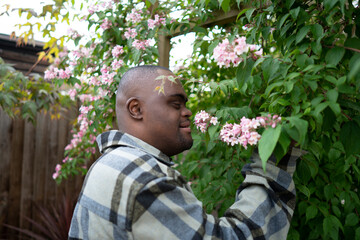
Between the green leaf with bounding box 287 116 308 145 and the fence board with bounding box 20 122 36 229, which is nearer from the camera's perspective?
the green leaf with bounding box 287 116 308 145

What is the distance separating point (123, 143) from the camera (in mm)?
1105

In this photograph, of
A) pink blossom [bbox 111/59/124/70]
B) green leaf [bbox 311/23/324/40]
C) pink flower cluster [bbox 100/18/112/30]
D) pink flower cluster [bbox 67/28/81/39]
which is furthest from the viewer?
pink flower cluster [bbox 67/28/81/39]

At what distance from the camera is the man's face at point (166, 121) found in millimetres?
1164

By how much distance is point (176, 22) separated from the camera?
6.69 ft

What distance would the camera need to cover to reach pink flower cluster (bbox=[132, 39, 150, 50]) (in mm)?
2020

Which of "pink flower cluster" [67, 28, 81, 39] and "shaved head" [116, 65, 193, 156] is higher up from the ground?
"pink flower cluster" [67, 28, 81, 39]

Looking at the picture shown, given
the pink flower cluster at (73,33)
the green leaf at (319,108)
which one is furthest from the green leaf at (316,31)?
the pink flower cluster at (73,33)

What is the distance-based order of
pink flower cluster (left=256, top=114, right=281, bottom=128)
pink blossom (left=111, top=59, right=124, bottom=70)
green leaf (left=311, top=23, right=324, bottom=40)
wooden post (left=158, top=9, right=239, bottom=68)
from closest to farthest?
1. pink flower cluster (left=256, top=114, right=281, bottom=128)
2. green leaf (left=311, top=23, right=324, bottom=40)
3. wooden post (left=158, top=9, right=239, bottom=68)
4. pink blossom (left=111, top=59, right=124, bottom=70)

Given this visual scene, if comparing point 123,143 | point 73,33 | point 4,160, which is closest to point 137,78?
point 123,143

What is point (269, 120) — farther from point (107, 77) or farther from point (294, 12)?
point (107, 77)

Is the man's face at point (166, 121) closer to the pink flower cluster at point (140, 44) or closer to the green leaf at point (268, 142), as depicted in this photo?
the green leaf at point (268, 142)

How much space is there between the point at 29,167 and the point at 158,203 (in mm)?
3455

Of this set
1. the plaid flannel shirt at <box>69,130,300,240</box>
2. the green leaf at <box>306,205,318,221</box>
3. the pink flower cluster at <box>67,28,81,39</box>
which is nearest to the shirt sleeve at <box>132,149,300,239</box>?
the plaid flannel shirt at <box>69,130,300,240</box>

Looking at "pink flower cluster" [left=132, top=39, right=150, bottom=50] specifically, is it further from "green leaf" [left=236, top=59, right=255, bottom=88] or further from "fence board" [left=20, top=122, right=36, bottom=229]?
"fence board" [left=20, top=122, right=36, bottom=229]
